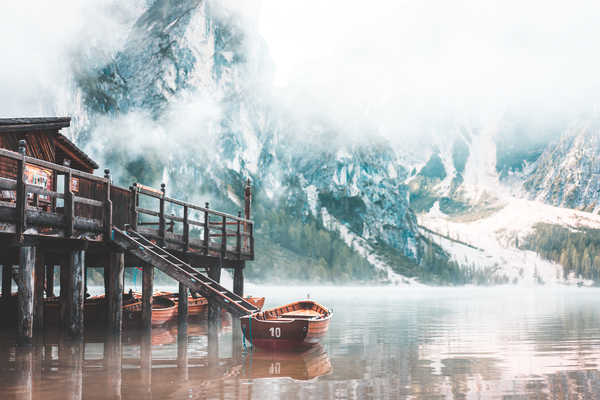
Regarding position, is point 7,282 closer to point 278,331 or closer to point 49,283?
point 49,283

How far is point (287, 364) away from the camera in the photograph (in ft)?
66.8

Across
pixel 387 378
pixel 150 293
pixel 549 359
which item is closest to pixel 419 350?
pixel 549 359

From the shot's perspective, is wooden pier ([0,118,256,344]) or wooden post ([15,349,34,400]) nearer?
wooden post ([15,349,34,400])

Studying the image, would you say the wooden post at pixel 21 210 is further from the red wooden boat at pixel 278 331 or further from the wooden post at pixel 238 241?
the wooden post at pixel 238 241

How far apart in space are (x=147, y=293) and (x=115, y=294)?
7.79 ft

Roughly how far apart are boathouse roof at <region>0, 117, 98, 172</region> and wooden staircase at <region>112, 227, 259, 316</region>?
21.0 ft

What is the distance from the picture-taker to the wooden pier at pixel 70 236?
19891mm

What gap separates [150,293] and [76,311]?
468 cm

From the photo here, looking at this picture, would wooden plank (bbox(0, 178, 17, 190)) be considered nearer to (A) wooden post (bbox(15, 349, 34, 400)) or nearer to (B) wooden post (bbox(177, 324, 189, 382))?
(A) wooden post (bbox(15, 349, 34, 400))

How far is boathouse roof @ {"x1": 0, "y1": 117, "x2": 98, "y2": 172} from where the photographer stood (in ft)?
85.9

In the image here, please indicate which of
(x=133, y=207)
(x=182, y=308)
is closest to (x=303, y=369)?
(x=133, y=207)

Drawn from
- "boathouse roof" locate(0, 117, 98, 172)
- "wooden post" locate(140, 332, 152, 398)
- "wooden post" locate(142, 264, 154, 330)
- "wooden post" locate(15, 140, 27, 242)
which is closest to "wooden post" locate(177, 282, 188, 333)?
"wooden post" locate(142, 264, 154, 330)

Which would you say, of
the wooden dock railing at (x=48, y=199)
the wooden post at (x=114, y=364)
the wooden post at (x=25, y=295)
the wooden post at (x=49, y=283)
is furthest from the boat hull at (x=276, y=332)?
the wooden post at (x=49, y=283)

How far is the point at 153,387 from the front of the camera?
52.0 ft
